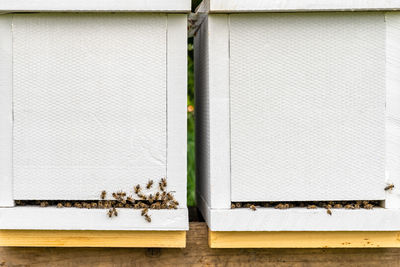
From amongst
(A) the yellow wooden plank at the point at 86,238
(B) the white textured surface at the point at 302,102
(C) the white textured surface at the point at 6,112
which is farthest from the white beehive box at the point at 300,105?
(C) the white textured surface at the point at 6,112

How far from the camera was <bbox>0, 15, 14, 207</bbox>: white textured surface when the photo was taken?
1563 millimetres

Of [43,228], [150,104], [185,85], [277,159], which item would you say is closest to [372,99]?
[277,159]

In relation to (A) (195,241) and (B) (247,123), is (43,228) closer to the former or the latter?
(A) (195,241)

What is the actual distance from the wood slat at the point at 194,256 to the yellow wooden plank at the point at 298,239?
0.07 metres

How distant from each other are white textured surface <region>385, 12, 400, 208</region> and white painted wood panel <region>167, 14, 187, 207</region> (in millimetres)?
640

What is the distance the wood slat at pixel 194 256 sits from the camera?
1640mm

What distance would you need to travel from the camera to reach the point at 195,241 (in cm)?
166

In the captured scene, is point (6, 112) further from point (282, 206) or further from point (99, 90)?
point (282, 206)

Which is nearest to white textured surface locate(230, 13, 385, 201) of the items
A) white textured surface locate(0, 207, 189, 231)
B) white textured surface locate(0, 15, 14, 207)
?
white textured surface locate(0, 207, 189, 231)

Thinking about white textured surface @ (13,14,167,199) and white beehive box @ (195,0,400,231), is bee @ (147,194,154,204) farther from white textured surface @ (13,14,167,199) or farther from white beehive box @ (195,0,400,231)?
white beehive box @ (195,0,400,231)

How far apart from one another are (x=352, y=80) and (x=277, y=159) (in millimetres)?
341

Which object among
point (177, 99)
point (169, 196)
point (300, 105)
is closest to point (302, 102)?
point (300, 105)
